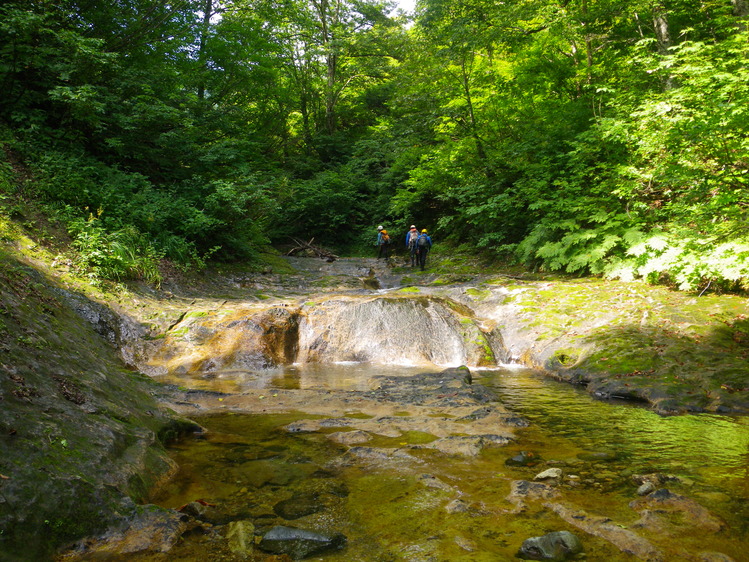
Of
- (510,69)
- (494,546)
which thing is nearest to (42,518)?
(494,546)

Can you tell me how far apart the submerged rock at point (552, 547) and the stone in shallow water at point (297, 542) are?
1082 mm

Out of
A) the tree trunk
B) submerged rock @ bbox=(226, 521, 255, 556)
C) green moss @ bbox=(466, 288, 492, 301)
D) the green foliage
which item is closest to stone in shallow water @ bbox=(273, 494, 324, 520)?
submerged rock @ bbox=(226, 521, 255, 556)

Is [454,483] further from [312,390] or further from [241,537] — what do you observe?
[312,390]

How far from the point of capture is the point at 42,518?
7.06ft

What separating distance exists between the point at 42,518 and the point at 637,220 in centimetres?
1249

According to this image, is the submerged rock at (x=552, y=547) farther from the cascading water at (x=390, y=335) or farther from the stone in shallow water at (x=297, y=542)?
the cascading water at (x=390, y=335)

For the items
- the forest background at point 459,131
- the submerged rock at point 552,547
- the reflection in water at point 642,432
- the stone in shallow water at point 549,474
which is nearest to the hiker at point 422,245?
the forest background at point 459,131

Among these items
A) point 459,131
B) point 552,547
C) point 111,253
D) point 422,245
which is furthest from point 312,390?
point 459,131

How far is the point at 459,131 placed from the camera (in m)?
17.1

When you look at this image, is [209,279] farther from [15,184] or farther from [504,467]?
[504,467]

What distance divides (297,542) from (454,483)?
4.62 feet

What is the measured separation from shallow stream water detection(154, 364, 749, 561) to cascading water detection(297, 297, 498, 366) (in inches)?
169

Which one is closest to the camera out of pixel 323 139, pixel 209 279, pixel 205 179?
pixel 209 279

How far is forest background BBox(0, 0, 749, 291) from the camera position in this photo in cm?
838
